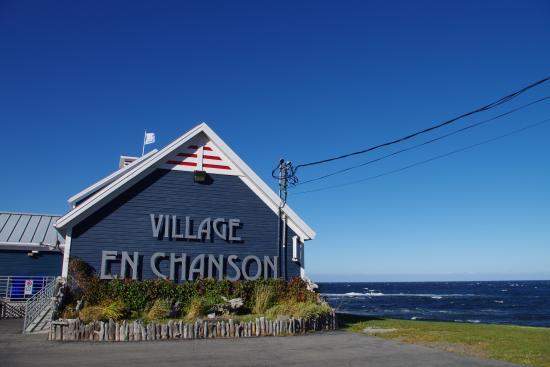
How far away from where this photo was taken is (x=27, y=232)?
25.6 meters

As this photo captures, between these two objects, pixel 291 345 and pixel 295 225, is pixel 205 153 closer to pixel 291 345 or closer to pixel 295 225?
pixel 295 225

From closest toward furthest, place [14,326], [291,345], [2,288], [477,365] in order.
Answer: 1. [477,365]
2. [291,345]
3. [14,326]
4. [2,288]

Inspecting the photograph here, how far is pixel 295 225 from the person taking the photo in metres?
21.8

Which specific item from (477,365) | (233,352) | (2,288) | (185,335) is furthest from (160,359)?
(2,288)

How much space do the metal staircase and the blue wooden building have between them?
5.52 feet

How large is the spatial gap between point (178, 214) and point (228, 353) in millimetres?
9114

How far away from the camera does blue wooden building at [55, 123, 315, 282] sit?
18375 mm

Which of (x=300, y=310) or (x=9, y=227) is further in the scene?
(x=9, y=227)

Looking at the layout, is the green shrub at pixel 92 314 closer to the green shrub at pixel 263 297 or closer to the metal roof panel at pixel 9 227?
the green shrub at pixel 263 297

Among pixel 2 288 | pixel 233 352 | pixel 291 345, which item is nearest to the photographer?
pixel 233 352

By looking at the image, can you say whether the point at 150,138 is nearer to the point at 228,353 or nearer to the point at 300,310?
the point at 300,310

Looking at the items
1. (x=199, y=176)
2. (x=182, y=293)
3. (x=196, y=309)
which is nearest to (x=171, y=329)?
(x=196, y=309)

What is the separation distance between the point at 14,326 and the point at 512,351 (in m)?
16.4

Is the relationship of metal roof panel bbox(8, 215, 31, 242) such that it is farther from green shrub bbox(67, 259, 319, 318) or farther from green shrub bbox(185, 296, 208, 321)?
green shrub bbox(185, 296, 208, 321)
